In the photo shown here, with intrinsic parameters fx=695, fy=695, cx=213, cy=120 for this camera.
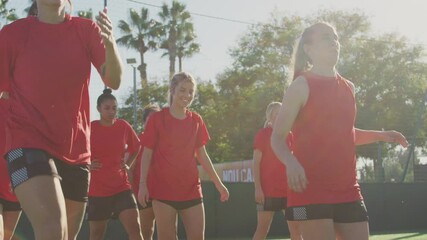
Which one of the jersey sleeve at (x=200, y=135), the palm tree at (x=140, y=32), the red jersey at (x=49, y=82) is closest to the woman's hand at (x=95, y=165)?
the jersey sleeve at (x=200, y=135)

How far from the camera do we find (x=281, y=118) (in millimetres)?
4152

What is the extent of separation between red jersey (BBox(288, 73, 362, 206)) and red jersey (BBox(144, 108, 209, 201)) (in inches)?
85.8

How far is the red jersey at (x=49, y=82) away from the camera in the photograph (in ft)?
12.8

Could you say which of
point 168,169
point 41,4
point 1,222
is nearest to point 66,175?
point 41,4

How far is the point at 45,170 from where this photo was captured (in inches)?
147

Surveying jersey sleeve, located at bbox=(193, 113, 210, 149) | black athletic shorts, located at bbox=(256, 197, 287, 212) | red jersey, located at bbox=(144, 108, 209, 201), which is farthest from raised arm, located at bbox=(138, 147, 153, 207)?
black athletic shorts, located at bbox=(256, 197, 287, 212)

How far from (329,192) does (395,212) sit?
1694 cm

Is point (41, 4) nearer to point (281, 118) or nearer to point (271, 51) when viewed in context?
point (281, 118)

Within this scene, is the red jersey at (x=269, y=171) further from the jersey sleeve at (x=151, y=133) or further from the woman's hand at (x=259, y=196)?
the jersey sleeve at (x=151, y=133)

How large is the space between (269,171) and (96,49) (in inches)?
176

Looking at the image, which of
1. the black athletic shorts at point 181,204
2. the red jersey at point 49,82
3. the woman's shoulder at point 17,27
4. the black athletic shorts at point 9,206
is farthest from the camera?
the black athletic shorts at point 181,204

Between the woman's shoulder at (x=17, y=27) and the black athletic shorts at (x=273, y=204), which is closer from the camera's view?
the woman's shoulder at (x=17, y=27)

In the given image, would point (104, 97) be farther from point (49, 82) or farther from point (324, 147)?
point (324, 147)

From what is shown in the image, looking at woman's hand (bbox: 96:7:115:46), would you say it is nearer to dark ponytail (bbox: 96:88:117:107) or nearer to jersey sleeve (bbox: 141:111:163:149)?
jersey sleeve (bbox: 141:111:163:149)
